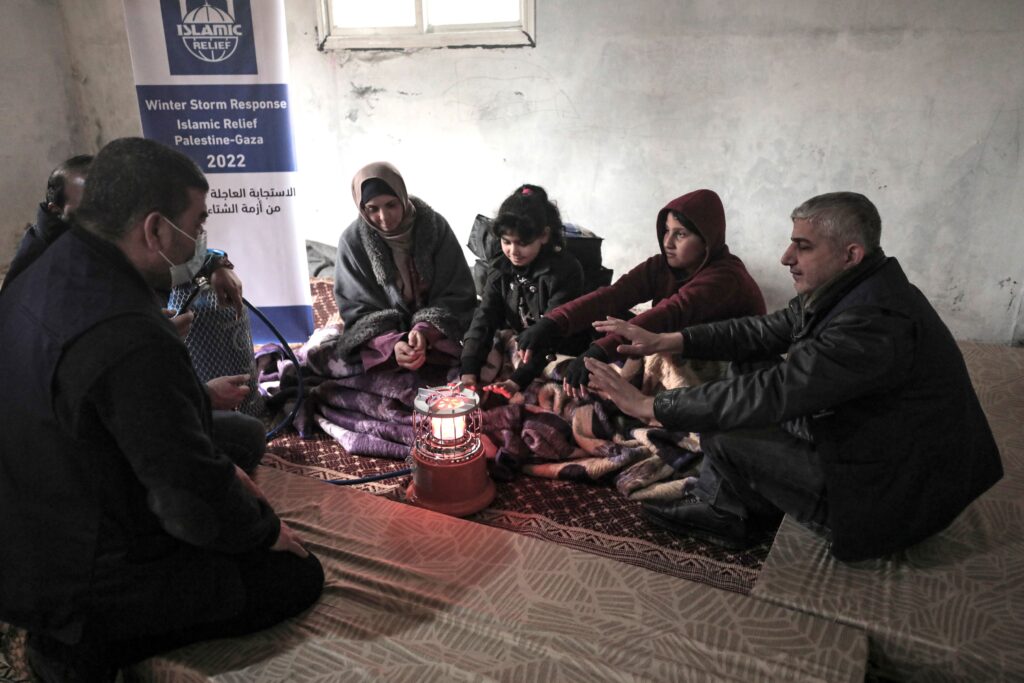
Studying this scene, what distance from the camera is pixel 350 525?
2.27 m

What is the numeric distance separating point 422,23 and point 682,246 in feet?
10.2

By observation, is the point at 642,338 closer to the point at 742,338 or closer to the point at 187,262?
the point at 742,338

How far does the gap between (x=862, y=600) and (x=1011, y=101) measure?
352 centimetres

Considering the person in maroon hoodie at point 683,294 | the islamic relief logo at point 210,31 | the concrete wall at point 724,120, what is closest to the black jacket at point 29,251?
the person in maroon hoodie at point 683,294

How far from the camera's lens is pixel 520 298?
336cm

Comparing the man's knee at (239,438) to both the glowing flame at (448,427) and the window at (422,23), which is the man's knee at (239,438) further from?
the window at (422,23)

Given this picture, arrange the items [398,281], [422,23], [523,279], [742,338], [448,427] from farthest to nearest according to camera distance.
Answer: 1. [422,23]
2. [398,281]
3. [523,279]
4. [742,338]
5. [448,427]

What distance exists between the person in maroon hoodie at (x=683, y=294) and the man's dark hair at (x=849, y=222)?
32.9 inches

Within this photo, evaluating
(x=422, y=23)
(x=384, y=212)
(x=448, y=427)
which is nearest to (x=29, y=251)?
(x=448, y=427)

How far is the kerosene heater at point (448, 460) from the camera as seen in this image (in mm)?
2445

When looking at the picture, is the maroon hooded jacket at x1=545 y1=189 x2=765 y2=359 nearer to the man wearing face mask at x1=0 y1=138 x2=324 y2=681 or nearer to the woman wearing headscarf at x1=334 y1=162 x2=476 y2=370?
the woman wearing headscarf at x1=334 y1=162 x2=476 y2=370

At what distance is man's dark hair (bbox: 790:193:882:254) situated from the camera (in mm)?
1951

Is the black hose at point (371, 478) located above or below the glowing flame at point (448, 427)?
below

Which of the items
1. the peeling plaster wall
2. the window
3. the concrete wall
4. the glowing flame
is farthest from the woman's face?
the peeling plaster wall
